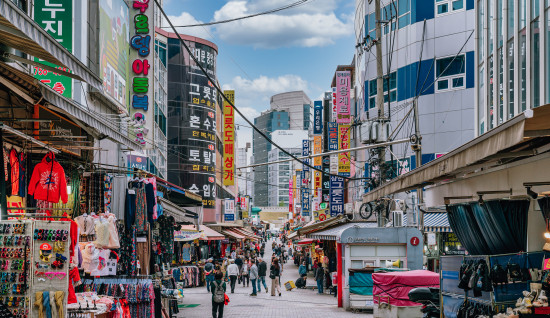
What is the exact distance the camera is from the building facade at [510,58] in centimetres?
1333

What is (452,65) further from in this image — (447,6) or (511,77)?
(511,77)

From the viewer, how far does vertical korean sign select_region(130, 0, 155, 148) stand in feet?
62.1

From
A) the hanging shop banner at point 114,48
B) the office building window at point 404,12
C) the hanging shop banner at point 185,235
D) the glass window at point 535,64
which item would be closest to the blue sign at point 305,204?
the office building window at point 404,12

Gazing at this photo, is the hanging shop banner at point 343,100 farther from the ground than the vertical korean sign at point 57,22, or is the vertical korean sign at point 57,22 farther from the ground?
the hanging shop banner at point 343,100

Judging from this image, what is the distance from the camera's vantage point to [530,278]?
8836mm

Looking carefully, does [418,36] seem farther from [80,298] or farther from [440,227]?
[80,298]

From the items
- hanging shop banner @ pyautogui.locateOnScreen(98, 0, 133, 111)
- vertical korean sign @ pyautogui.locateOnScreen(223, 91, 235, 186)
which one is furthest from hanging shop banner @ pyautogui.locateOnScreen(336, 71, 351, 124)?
hanging shop banner @ pyautogui.locateOnScreen(98, 0, 133, 111)

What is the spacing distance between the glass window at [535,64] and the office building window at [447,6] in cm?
1880

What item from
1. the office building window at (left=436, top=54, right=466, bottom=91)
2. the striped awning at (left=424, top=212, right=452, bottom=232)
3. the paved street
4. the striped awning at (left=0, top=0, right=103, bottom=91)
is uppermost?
the office building window at (left=436, top=54, right=466, bottom=91)

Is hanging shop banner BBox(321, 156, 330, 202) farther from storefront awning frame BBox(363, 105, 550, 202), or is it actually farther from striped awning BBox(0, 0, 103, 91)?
striped awning BBox(0, 0, 103, 91)

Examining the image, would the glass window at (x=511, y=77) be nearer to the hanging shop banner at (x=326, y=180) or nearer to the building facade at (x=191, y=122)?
the hanging shop banner at (x=326, y=180)

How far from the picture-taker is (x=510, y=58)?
15562 mm

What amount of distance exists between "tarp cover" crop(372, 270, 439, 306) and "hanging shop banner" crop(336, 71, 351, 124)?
21.9 metres

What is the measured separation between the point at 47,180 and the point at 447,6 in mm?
26696
